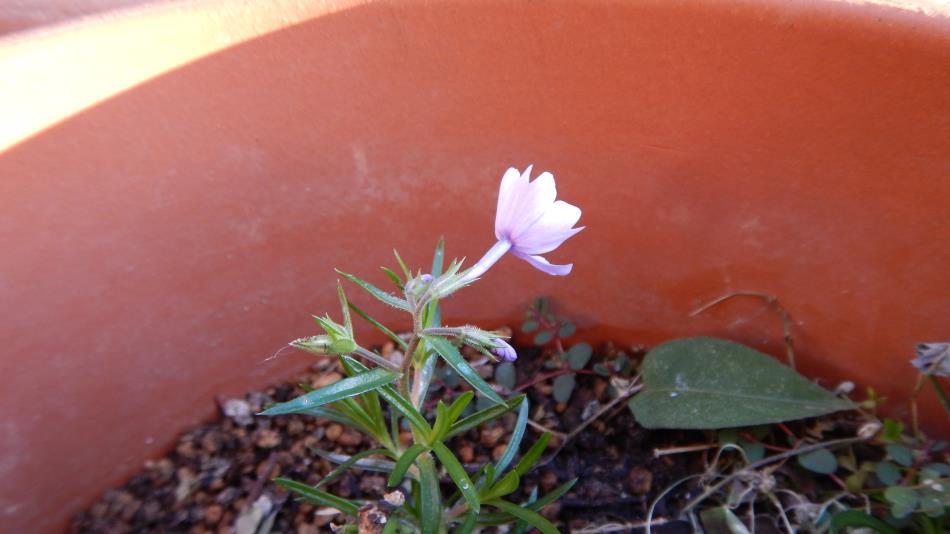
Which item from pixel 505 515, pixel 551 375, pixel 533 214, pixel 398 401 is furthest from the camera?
pixel 551 375

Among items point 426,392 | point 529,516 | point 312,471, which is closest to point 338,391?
point 426,392

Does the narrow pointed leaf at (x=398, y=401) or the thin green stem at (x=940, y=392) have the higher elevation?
the narrow pointed leaf at (x=398, y=401)

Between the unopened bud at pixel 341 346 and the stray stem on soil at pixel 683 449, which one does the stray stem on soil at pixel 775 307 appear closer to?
the stray stem on soil at pixel 683 449

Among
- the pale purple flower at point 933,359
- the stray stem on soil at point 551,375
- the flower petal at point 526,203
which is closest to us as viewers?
the flower petal at point 526,203

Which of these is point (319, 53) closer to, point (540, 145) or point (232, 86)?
point (232, 86)

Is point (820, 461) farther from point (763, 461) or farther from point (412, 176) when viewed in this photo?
point (412, 176)

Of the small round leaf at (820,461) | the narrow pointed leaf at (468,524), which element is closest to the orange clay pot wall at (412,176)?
the small round leaf at (820,461)
